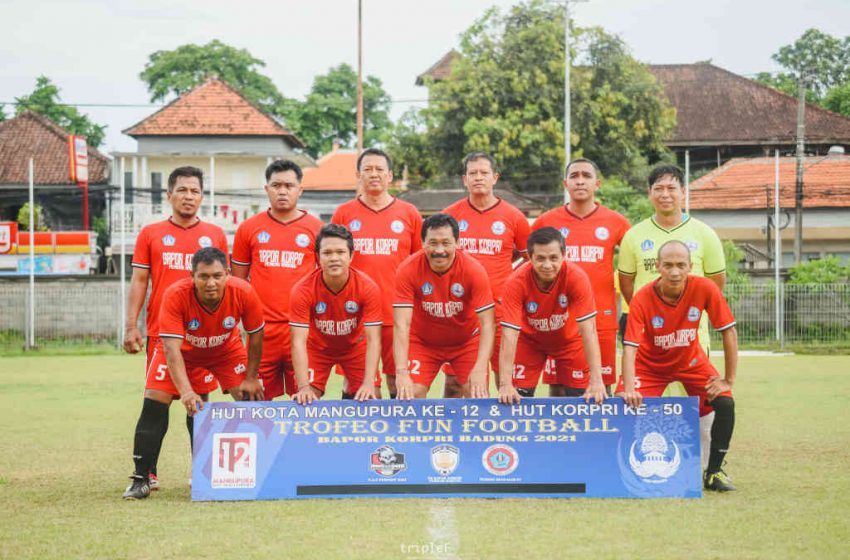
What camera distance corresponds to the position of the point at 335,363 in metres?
8.35

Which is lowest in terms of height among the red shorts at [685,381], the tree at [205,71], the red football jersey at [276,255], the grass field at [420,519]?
the grass field at [420,519]

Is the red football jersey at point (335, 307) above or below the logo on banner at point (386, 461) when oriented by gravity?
above

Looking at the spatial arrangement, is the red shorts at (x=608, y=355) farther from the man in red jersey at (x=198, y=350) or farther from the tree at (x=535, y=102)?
the tree at (x=535, y=102)

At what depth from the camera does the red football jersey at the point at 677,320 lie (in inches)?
301

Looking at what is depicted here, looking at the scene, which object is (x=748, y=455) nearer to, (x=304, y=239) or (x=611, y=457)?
(x=611, y=457)

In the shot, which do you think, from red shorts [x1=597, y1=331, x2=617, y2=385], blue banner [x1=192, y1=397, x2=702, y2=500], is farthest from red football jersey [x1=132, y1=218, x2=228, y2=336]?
red shorts [x1=597, y1=331, x2=617, y2=385]

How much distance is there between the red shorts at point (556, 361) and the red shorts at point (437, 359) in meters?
0.36

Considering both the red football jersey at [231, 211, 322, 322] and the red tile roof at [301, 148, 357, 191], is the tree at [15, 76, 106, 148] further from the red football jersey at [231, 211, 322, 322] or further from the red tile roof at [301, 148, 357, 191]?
the red football jersey at [231, 211, 322, 322]

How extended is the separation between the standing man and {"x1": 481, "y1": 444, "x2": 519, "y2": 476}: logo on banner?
1.81m

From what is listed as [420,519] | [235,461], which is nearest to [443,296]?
[235,461]

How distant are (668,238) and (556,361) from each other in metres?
1.28

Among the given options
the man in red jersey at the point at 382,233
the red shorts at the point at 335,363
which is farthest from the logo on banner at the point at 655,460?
the man in red jersey at the point at 382,233

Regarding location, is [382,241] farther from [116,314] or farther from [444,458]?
[116,314]

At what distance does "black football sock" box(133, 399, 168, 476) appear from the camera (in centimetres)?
743
